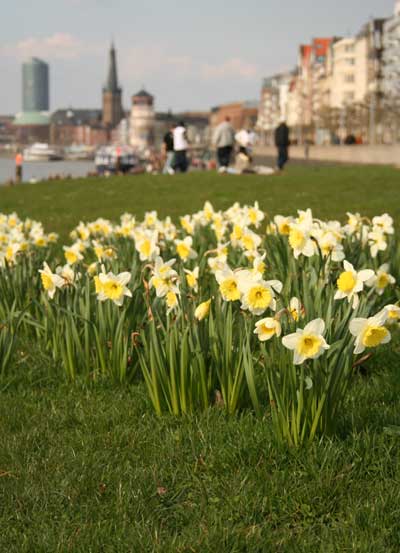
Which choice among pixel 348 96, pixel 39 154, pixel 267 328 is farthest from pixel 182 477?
pixel 39 154

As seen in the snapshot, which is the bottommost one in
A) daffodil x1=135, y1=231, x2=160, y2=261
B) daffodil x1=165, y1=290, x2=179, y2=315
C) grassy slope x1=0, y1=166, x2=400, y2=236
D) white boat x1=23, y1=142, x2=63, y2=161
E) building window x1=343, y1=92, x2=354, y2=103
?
daffodil x1=165, y1=290, x2=179, y2=315

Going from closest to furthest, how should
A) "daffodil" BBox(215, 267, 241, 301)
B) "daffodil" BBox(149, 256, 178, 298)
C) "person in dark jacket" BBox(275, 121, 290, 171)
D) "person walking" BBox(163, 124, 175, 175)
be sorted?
"daffodil" BBox(215, 267, 241, 301) < "daffodil" BBox(149, 256, 178, 298) < "person in dark jacket" BBox(275, 121, 290, 171) < "person walking" BBox(163, 124, 175, 175)

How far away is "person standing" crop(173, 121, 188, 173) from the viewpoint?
1144 inches

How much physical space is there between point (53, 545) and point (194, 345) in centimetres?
143

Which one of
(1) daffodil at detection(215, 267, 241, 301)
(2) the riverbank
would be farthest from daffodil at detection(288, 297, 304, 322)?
(2) the riverbank

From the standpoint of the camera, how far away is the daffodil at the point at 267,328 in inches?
152

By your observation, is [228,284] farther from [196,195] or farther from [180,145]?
[180,145]

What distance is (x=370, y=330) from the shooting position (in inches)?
146

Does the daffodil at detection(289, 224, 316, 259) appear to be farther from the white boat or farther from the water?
the white boat

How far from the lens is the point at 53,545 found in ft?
11.0

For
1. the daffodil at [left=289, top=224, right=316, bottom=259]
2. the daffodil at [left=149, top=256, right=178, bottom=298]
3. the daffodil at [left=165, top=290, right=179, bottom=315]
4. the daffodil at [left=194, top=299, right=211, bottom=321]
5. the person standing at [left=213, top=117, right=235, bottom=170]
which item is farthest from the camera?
the person standing at [left=213, top=117, right=235, bottom=170]

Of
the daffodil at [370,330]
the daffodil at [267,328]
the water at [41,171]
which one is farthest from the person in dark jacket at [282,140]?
the water at [41,171]

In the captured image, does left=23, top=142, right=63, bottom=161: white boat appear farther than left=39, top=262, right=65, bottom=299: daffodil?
Yes

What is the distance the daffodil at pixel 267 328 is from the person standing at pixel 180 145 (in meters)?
25.4
